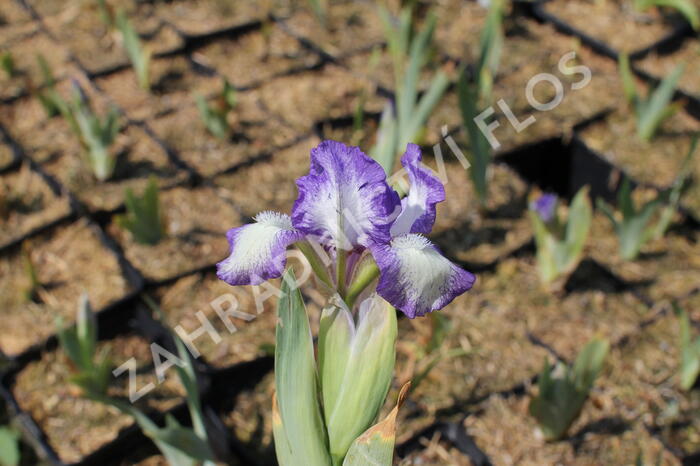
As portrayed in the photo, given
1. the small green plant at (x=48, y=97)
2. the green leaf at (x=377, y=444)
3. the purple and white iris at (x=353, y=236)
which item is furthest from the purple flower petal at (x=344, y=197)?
the small green plant at (x=48, y=97)

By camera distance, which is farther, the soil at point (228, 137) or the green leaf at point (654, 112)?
the soil at point (228, 137)

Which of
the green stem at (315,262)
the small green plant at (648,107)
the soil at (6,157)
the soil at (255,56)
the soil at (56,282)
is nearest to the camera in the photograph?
the green stem at (315,262)

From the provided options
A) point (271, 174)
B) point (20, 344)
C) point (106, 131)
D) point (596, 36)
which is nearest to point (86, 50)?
point (106, 131)

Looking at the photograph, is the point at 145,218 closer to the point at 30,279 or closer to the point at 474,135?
the point at 30,279

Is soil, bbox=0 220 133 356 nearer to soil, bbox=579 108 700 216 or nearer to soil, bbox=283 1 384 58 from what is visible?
soil, bbox=283 1 384 58

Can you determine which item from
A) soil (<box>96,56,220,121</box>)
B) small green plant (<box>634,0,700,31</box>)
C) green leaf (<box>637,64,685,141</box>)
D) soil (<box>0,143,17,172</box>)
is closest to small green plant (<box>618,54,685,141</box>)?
green leaf (<box>637,64,685,141</box>)

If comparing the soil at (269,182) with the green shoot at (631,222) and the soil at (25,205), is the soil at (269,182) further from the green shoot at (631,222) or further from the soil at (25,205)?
the green shoot at (631,222)
